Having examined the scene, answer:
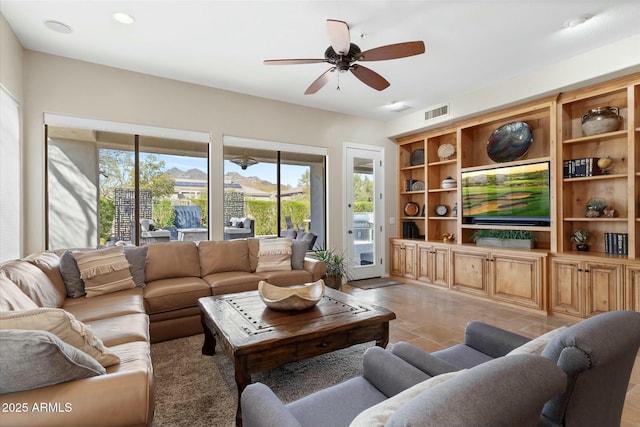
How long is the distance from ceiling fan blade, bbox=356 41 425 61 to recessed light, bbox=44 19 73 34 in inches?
112

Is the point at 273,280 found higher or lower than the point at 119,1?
lower

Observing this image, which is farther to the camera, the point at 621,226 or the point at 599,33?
the point at 621,226

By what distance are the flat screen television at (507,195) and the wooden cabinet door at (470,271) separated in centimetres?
56

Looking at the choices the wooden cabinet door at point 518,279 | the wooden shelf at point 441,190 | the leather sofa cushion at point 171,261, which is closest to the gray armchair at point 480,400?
the leather sofa cushion at point 171,261

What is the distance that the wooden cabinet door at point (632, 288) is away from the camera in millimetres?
3246

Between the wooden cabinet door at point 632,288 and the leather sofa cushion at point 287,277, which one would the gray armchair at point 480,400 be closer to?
the leather sofa cushion at point 287,277

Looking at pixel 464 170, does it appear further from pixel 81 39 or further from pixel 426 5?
pixel 81 39

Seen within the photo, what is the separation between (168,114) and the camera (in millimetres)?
4285

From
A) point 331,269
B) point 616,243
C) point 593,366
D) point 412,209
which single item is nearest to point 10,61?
point 331,269

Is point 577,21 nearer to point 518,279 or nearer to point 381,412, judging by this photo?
point 518,279

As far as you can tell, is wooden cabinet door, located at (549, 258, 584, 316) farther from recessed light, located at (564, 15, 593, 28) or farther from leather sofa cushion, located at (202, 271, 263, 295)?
leather sofa cushion, located at (202, 271, 263, 295)

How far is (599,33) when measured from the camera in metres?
3.16

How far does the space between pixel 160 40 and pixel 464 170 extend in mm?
4513

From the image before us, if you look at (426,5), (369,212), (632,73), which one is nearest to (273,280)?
(369,212)
